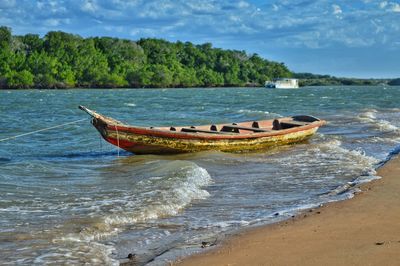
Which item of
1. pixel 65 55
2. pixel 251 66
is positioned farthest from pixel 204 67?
pixel 65 55

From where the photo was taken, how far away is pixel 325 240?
6074 mm

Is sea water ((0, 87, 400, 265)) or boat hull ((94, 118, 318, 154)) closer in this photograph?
sea water ((0, 87, 400, 265))

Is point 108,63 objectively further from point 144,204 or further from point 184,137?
point 144,204

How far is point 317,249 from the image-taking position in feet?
18.7

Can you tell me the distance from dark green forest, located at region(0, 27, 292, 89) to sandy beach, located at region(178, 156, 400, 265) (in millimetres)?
93242

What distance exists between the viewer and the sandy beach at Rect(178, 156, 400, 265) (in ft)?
17.7

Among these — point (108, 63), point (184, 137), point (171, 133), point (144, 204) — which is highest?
point (108, 63)

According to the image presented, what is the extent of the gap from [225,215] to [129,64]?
376ft

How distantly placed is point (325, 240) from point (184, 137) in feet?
28.0

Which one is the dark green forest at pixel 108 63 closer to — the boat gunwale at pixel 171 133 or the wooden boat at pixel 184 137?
the wooden boat at pixel 184 137

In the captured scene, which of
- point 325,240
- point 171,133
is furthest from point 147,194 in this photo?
point 171,133

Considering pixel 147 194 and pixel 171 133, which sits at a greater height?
Result: pixel 171 133

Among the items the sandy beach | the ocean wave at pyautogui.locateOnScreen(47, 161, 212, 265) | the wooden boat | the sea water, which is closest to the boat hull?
the wooden boat

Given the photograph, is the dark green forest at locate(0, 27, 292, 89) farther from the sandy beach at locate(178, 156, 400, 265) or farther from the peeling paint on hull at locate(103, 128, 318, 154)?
the sandy beach at locate(178, 156, 400, 265)
